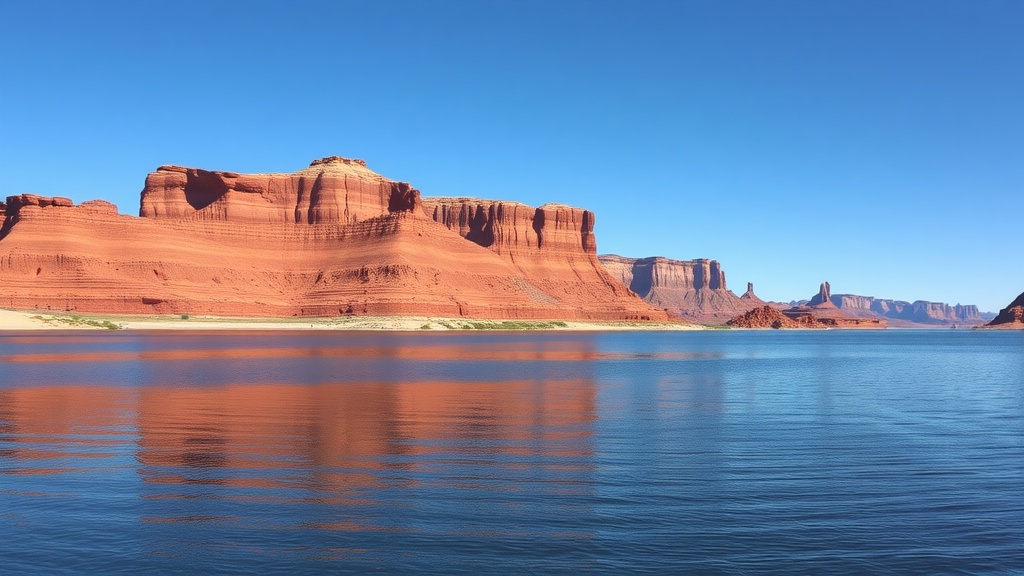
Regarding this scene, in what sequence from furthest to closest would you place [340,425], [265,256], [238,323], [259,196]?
[259,196]
[265,256]
[238,323]
[340,425]

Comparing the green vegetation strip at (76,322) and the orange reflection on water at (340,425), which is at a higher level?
the green vegetation strip at (76,322)

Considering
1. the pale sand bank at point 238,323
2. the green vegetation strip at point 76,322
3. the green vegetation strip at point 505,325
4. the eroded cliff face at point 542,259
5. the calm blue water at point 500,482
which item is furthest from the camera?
the eroded cliff face at point 542,259

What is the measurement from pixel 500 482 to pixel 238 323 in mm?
108498

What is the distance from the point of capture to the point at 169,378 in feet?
95.4

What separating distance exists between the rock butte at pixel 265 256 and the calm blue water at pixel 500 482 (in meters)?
99.7

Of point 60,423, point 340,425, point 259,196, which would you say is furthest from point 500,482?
point 259,196

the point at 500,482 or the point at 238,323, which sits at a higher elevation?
the point at 238,323

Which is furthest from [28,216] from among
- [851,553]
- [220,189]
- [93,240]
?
[851,553]

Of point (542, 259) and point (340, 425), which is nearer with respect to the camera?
point (340, 425)

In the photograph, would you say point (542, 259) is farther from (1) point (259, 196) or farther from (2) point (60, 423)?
(2) point (60, 423)

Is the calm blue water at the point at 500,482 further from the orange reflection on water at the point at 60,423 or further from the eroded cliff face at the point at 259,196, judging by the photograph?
the eroded cliff face at the point at 259,196

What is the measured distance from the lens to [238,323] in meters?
113

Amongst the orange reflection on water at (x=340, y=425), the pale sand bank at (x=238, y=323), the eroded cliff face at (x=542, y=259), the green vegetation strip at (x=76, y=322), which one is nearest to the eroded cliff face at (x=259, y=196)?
the eroded cliff face at (x=542, y=259)

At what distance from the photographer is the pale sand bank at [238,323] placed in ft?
286
